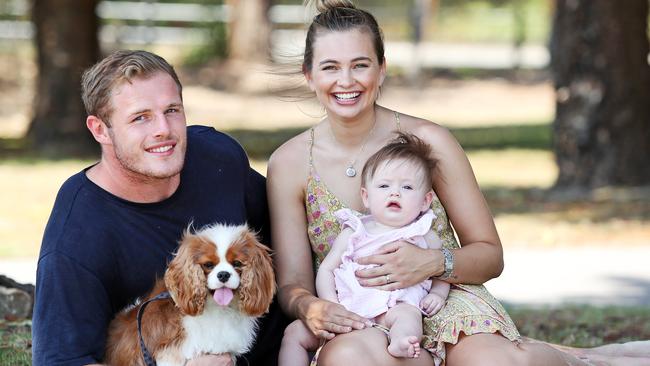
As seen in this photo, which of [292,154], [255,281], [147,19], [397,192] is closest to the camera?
[255,281]

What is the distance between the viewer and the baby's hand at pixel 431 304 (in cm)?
435

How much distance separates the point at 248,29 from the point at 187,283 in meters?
25.9

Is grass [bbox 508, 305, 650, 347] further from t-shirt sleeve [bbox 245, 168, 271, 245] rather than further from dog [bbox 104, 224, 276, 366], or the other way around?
dog [bbox 104, 224, 276, 366]

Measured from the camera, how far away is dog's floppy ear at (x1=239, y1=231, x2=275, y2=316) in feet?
13.0

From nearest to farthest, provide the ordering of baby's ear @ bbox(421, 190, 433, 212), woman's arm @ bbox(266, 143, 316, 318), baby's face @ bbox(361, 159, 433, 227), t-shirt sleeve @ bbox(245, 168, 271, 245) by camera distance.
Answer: baby's face @ bbox(361, 159, 433, 227)
baby's ear @ bbox(421, 190, 433, 212)
woman's arm @ bbox(266, 143, 316, 318)
t-shirt sleeve @ bbox(245, 168, 271, 245)

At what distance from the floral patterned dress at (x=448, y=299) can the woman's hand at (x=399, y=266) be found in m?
0.17

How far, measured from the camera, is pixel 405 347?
407 cm

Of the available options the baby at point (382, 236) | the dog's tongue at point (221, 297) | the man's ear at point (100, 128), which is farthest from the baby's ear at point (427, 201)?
the man's ear at point (100, 128)

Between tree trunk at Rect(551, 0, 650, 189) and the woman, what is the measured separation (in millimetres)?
8289

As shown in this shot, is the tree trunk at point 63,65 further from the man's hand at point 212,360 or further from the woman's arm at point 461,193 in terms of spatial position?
the man's hand at point 212,360

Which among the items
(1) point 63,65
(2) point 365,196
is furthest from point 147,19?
(2) point 365,196

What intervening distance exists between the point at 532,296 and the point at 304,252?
4.12 m

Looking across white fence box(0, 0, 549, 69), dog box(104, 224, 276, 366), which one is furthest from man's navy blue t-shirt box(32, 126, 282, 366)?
white fence box(0, 0, 549, 69)

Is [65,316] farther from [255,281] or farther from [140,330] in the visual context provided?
[255,281]
